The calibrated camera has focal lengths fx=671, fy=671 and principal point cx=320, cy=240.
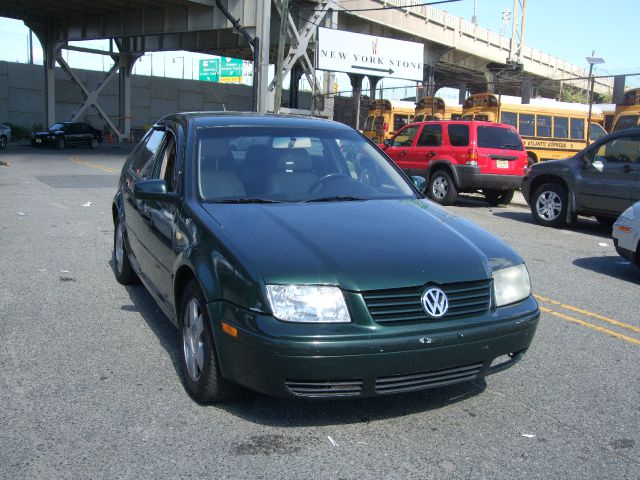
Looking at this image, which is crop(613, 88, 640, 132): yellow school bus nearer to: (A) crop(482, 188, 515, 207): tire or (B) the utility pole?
(A) crop(482, 188, 515, 207): tire

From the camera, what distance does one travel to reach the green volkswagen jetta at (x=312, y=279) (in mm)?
3203

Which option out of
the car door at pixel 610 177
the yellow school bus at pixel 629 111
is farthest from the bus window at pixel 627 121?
the car door at pixel 610 177

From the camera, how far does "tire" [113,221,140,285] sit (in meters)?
6.32

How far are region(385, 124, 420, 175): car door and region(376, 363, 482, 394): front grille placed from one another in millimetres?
12095

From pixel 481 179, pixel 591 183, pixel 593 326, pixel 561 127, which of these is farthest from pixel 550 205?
pixel 561 127

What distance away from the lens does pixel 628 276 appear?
7820 millimetres

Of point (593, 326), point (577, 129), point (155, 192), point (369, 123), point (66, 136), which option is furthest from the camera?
point (66, 136)

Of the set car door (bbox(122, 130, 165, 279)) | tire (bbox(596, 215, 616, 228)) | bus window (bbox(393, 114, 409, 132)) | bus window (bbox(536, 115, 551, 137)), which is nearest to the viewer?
car door (bbox(122, 130, 165, 279))

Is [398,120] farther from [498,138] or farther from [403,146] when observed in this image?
[498,138]

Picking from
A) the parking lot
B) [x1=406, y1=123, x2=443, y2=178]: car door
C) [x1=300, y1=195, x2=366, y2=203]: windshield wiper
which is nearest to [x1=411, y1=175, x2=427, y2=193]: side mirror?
[x1=300, y1=195, x2=366, y2=203]: windshield wiper

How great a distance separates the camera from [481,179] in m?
13.9

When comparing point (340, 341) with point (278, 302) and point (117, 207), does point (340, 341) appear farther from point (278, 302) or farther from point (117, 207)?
point (117, 207)

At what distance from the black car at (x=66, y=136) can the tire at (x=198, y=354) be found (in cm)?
3361

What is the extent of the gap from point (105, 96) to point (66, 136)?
13030 millimetres
